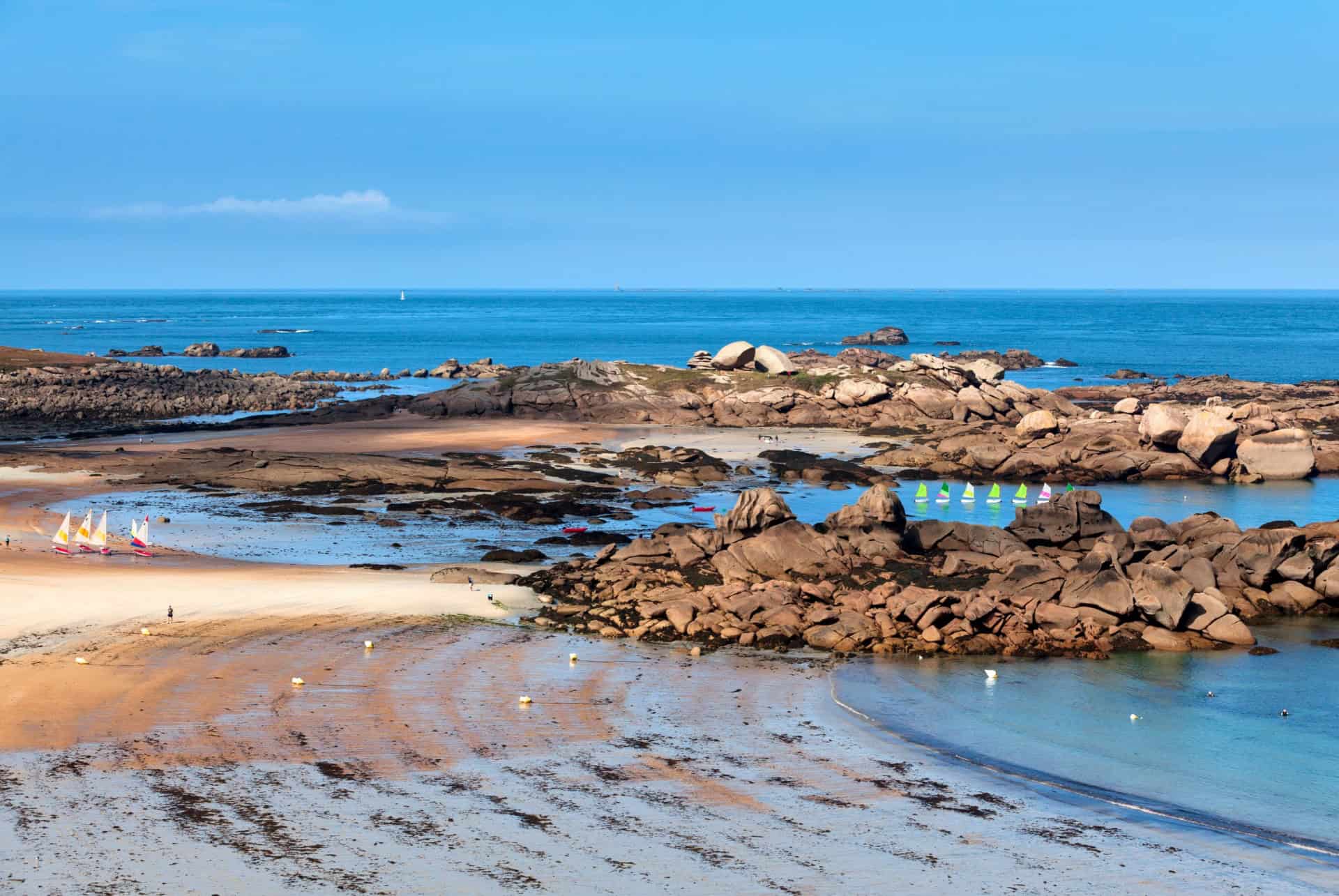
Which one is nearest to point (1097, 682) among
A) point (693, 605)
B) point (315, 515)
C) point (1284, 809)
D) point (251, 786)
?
point (1284, 809)

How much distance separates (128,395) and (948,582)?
58.8 m

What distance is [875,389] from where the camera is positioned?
68.1 metres

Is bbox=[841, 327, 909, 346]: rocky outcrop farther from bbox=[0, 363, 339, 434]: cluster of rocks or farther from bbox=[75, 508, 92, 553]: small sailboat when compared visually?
bbox=[75, 508, 92, 553]: small sailboat

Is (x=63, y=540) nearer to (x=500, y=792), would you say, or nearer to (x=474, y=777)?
(x=474, y=777)

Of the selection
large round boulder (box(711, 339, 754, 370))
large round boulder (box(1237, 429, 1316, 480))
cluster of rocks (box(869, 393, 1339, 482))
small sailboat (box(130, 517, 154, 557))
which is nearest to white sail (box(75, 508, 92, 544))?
small sailboat (box(130, 517, 154, 557))

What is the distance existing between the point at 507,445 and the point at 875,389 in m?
21.2

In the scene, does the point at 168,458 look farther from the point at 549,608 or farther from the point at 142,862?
the point at 142,862

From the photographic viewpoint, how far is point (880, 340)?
13838 cm

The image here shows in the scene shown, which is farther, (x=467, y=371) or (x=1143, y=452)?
(x=467, y=371)

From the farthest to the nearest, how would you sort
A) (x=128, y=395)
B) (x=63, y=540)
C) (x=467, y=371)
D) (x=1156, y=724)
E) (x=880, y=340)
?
(x=880, y=340)
(x=467, y=371)
(x=128, y=395)
(x=63, y=540)
(x=1156, y=724)

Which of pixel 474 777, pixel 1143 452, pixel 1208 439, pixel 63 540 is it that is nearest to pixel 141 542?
pixel 63 540

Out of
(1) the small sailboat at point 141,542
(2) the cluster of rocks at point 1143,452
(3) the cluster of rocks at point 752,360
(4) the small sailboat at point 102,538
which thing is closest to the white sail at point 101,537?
(4) the small sailboat at point 102,538

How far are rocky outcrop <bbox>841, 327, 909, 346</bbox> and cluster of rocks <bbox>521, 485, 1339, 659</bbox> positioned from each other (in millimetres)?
105243

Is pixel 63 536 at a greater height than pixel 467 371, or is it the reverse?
pixel 467 371
